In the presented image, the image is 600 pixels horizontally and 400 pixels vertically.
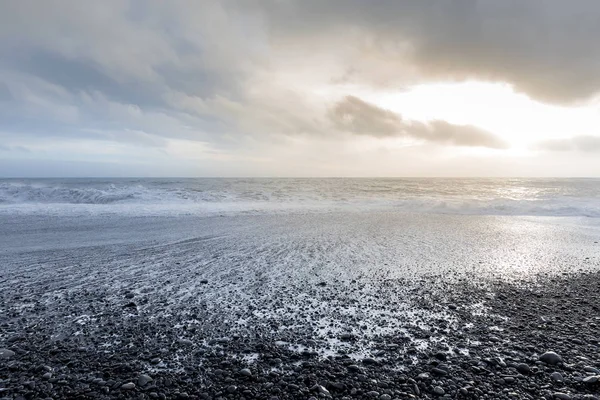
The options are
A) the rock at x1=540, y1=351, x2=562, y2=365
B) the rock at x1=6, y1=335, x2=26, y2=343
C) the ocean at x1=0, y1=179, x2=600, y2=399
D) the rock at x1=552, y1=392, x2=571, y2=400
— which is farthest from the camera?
the rock at x1=6, y1=335, x2=26, y2=343

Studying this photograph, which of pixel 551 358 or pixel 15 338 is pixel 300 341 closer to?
pixel 551 358

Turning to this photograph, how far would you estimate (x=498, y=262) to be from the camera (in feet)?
27.6

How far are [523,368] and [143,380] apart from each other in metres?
4.41

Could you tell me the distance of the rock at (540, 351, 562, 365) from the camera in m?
3.68

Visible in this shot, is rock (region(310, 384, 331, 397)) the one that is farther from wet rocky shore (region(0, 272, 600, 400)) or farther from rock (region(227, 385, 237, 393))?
rock (region(227, 385, 237, 393))

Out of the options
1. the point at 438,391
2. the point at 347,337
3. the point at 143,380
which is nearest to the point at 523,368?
the point at 438,391

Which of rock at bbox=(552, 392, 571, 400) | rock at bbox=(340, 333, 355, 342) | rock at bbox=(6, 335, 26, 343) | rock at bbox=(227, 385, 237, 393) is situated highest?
rock at bbox=(6, 335, 26, 343)

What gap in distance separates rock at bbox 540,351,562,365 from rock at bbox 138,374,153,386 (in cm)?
474

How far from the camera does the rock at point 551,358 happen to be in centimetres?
368

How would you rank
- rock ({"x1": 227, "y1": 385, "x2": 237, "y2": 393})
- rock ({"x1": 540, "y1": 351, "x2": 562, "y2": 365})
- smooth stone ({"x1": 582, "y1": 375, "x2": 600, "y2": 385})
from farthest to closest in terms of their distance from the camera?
rock ({"x1": 540, "y1": 351, "x2": 562, "y2": 365}), smooth stone ({"x1": 582, "y1": 375, "x2": 600, "y2": 385}), rock ({"x1": 227, "y1": 385, "x2": 237, "y2": 393})

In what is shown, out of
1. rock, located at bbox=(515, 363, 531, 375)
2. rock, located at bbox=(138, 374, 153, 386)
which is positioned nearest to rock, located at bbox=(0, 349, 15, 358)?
rock, located at bbox=(138, 374, 153, 386)

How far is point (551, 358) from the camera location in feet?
12.2

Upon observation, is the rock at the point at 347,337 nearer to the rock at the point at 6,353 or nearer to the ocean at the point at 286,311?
the ocean at the point at 286,311

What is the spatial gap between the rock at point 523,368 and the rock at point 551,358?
1.18 feet
